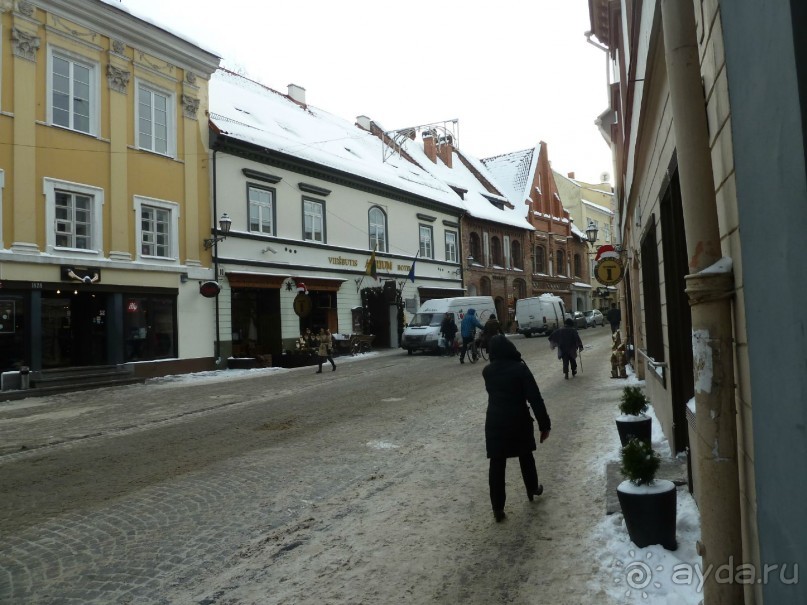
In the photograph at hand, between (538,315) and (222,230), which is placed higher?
(222,230)

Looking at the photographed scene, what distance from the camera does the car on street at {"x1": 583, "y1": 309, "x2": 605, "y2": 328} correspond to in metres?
44.1

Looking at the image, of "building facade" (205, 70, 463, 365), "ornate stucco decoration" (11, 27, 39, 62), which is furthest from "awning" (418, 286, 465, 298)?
"ornate stucco decoration" (11, 27, 39, 62)

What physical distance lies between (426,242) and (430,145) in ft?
37.5

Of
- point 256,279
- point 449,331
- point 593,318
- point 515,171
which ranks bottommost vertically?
point 449,331

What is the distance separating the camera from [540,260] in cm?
4544

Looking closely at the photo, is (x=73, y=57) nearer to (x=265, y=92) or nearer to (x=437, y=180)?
(x=265, y=92)

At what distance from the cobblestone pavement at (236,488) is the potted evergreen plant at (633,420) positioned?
2.34 feet

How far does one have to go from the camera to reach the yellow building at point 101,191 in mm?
15398

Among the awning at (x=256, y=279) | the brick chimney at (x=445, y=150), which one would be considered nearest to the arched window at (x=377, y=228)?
the awning at (x=256, y=279)

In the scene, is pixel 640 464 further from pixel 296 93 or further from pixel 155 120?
pixel 296 93

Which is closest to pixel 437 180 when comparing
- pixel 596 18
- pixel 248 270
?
pixel 248 270

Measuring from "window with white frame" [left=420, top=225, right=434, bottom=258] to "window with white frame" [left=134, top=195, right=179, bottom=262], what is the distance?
1507 centimetres

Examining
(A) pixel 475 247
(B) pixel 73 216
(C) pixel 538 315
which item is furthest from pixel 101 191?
(A) pixel 475 247

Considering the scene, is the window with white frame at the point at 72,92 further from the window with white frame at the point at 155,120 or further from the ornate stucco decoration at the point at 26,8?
the window with white frame at the point at 155,120
